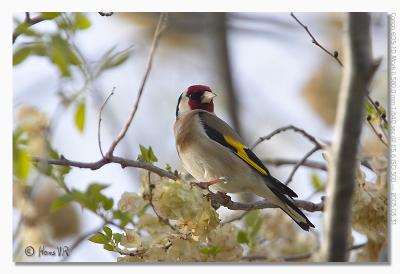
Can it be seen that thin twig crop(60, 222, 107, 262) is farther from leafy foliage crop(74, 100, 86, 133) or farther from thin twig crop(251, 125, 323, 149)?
thin twig crop(251, 125, 323, 149)

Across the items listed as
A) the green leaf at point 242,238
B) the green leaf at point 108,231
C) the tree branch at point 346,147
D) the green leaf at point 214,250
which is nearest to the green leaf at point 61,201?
the green leaf at point 108,231

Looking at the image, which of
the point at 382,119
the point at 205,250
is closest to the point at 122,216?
the point at 205,250

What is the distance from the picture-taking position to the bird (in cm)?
250

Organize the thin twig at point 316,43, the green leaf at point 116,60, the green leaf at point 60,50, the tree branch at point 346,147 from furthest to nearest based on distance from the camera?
the thin twig at point 316,43 < the green leaf at point 116,60 < the tree branch at point 346,147 < the green leaf at point 60,50

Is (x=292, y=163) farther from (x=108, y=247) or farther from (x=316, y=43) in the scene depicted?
(x=108, y=247)

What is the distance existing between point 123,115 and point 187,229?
2.21 feet

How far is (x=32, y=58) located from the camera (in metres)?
2.65

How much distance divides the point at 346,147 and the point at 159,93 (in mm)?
904

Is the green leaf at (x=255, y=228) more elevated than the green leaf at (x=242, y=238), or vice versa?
the green leaf at (x=255, y=228)

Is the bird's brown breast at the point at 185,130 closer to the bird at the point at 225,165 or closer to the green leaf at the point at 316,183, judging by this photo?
the bird at the point at 225,165

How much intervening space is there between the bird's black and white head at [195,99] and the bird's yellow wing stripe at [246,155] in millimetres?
200

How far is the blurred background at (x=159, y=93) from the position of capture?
2650 mm

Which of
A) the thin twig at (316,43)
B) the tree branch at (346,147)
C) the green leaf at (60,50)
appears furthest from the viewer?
the thin twig at (316,43)
